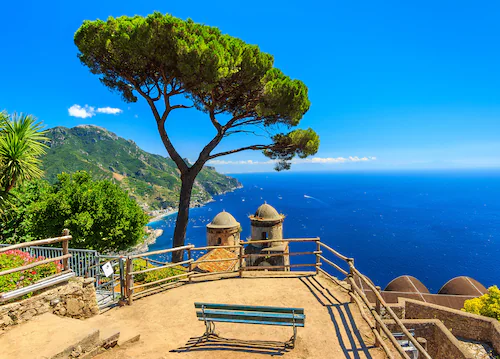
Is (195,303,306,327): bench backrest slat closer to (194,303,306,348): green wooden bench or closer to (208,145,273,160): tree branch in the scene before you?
(194,303,306,348): green wooden bench

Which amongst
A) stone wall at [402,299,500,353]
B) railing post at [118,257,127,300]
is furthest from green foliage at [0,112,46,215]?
stone wall at [402,299,500,353]

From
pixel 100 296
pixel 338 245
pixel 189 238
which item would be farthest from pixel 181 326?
pixel 189 238

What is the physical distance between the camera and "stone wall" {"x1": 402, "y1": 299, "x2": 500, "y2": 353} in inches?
509

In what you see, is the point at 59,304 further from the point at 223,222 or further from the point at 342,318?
the point at 223,222

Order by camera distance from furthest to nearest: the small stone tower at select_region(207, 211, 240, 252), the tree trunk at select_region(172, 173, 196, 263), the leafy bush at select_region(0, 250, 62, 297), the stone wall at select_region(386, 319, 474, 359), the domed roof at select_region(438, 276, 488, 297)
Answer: the small stone tower at select_region(207, 211, 240, 252), the domed roof at select_region(438, 276, 488, 297), the tree trunk at select_region(172, 173, 196, 263), the stone wall at select_region(386, 319, 474, 359), the leafy bush at select_region(0, 250, 62, 297)

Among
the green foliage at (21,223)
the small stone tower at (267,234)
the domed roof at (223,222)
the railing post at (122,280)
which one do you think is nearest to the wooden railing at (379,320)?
the railing post at (122,280)

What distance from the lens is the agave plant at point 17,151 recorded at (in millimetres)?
8898

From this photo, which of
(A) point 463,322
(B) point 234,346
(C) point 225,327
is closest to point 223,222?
(A) point 463,322

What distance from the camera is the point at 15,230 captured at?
16.9 metres

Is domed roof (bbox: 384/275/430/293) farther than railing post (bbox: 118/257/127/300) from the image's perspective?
Yes

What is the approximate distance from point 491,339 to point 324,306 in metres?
11.8

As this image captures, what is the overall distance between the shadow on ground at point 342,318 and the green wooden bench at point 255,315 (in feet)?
3.91

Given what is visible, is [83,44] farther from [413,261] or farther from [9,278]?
[413,261]

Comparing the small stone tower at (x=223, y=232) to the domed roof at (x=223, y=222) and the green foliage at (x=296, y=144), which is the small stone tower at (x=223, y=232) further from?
the green foliage at (x=296, y=144)
